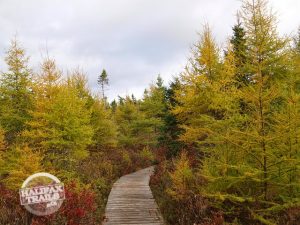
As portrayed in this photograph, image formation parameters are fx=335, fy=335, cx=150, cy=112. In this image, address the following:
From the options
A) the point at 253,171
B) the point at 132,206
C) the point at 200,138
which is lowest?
the point at 132,206

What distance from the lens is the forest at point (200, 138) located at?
8.48m

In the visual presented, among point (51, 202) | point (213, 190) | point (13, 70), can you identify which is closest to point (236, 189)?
point (213, 190)

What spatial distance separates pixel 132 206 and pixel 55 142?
4659 millimetres

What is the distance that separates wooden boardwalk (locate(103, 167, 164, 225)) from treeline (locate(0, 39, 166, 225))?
449 millimetres

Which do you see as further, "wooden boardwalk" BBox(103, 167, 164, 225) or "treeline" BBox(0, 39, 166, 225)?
"wooden boardwalk" BBox(103, 167, 164, 225)

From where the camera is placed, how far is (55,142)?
1526 cm

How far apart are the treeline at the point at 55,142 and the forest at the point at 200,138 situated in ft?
0.20

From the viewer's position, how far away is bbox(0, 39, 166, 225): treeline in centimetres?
986
